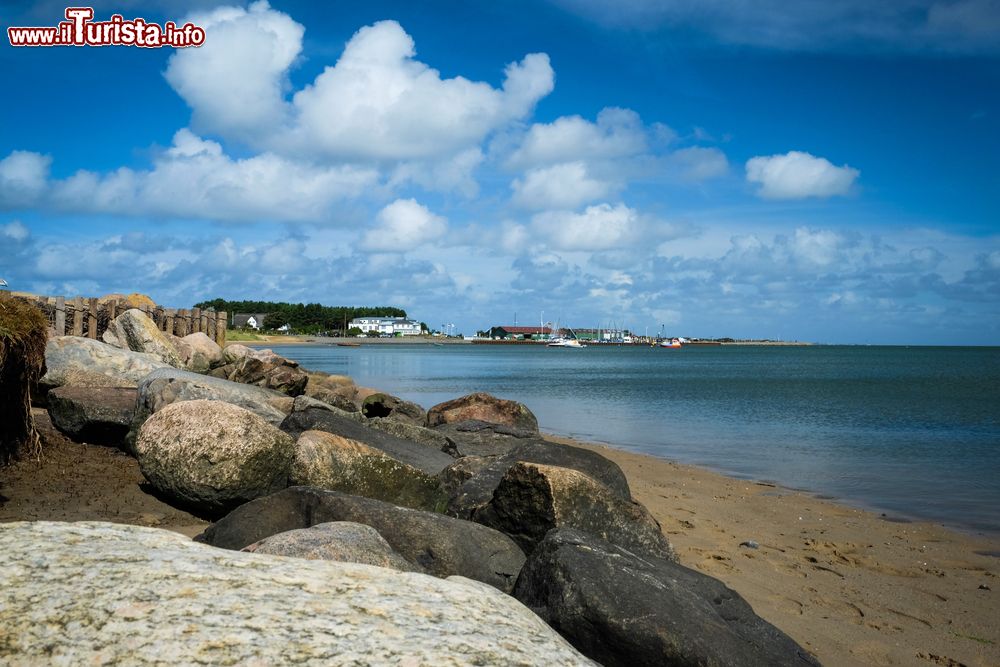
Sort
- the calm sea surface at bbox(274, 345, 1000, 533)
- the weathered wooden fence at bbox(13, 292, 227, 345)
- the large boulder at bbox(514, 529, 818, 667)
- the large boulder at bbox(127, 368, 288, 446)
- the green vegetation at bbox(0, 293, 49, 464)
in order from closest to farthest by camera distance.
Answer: the large boulder at bbox(514, 529, 818, 667) → the green vegetation at bbox(0, 293, 49, 464) → the large boulder at bbox(127, 368, 288, 446) → the calm sea surface at bbox(274, 345, 1000, 533) → the weathered wooden fence at bbox(13, 292, 227, 345)

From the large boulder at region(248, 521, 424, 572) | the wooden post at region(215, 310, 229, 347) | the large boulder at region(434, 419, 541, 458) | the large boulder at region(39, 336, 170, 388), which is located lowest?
the large boulder at region(434, 419, 541, 458)

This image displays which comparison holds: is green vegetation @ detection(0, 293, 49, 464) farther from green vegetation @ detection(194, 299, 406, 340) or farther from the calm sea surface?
green vegetation @ detection(194, 299, 406, 340)

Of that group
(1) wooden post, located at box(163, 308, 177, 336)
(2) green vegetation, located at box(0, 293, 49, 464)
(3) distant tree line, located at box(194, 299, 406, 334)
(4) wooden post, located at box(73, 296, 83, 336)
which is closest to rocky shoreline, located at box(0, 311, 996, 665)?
(2) green vegetation, located at box(0, 293, 49, 464)

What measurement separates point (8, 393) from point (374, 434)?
482 cm

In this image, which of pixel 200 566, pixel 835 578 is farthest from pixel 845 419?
pixel 200 566

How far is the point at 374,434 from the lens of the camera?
33.9 feet

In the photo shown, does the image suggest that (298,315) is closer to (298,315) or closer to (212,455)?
(298,315)

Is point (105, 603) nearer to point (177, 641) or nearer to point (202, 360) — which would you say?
point (177, 641)

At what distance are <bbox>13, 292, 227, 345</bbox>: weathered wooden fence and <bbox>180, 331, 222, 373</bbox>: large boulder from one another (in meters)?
2.80

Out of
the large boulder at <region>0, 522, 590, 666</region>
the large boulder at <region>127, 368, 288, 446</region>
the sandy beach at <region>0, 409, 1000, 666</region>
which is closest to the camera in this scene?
the large boulder at <region>0, 522, 590, 666</region>

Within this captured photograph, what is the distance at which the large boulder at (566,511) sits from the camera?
704 centimetres

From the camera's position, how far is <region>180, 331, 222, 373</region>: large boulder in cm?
2138

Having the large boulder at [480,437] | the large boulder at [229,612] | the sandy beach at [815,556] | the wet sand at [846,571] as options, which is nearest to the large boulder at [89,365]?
the sandy beach at [815,556]

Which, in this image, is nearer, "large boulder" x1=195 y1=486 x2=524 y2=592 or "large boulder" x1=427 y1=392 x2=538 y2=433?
"large boulder" x1=195 y1=486 x2=524 y2=592
